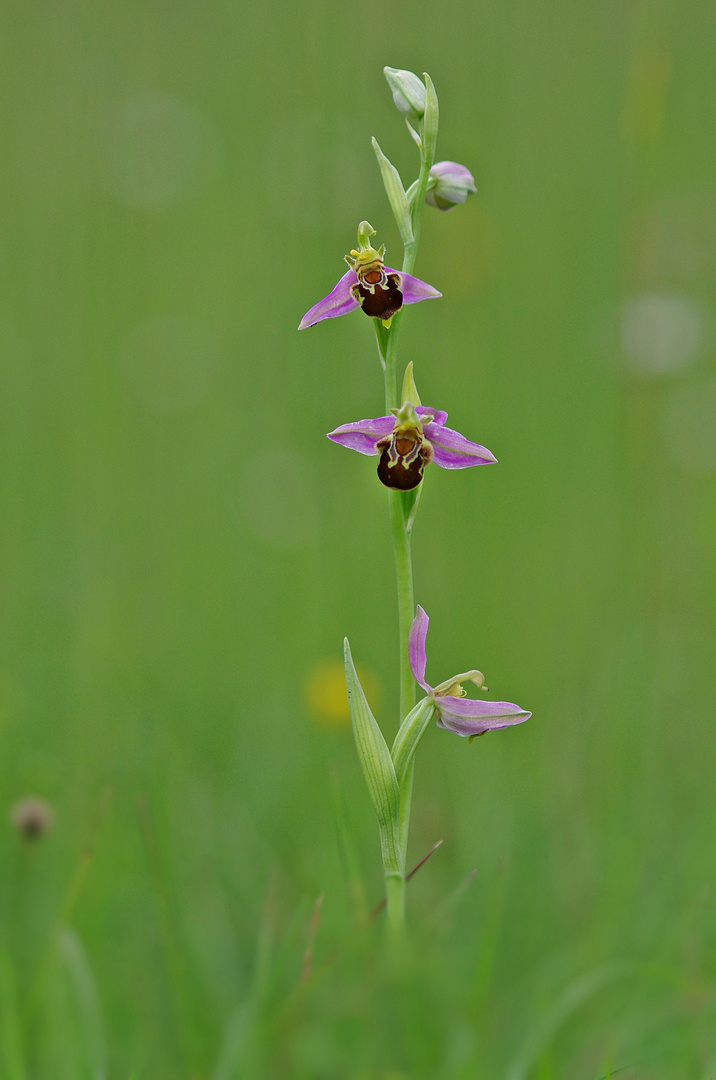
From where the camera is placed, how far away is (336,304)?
57.7 inches

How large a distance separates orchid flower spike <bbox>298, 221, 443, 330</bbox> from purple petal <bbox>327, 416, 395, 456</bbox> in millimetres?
139

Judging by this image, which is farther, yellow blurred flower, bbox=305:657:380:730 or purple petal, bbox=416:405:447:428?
yellow blurred flower, bbox=305:657:380:730

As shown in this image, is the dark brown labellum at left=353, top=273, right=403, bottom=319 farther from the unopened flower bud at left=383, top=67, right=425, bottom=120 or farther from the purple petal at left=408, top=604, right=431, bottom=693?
the purple petal at left=408, top=604, right=431, bottom=693

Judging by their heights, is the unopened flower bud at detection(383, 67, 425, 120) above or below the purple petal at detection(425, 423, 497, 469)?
above

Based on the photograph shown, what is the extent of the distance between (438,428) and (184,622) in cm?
160

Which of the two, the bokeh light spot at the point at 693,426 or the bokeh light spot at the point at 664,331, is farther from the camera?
the bokeh light spot at the point at 693,426

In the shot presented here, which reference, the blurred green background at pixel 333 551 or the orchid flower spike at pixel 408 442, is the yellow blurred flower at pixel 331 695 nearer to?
the blurred green background at pixel 333 551

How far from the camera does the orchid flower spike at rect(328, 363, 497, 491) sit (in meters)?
1.35

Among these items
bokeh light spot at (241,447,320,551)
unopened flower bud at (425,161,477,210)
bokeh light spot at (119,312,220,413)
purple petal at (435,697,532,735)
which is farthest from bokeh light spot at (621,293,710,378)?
purple petal at (435,697,532,735)

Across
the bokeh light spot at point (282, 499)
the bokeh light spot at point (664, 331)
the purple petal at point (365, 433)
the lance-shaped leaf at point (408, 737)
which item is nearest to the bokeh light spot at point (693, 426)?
the bokeh light spot at point (664, 331)

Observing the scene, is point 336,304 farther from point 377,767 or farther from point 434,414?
point 377,767

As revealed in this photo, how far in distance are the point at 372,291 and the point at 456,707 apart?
1.91ft

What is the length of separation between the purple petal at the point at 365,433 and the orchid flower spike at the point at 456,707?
0.25m

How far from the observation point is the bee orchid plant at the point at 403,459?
1.28 meters
